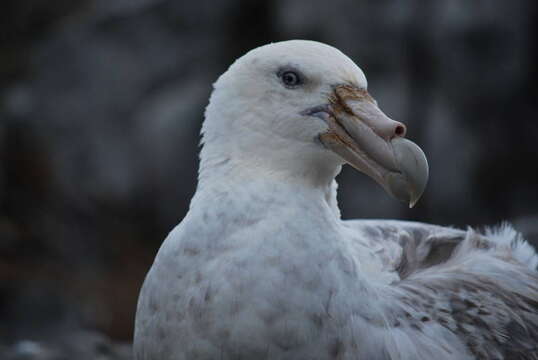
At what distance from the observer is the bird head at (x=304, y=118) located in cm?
292

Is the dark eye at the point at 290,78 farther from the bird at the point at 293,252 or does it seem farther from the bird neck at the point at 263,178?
the bird neck at the point at 263,178

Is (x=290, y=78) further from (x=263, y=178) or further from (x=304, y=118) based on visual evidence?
(x=263, y=178)

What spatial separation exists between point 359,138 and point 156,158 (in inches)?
264

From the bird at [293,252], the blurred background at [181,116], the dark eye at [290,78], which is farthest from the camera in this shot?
the blurred background at [181,116]

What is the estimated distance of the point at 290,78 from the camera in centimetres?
305

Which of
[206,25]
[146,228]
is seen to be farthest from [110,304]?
[206,25]

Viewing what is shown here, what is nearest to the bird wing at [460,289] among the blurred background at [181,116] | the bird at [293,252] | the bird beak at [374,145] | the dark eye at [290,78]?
the bird at [293,252]

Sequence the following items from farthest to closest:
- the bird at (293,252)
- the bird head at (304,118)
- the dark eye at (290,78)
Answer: the dark eye at (290,78)
the bird head at (304,118)
the bird at (293,252)

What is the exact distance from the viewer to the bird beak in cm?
288

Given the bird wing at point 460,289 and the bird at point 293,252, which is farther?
the bird wing at point 460,289

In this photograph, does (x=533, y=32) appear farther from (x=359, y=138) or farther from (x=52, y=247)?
(x=359, y=138)

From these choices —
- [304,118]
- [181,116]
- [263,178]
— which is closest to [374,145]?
[304,118]

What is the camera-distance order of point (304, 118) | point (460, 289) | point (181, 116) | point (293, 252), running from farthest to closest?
point (181, 116), point (460, 289), point (304, 118), point (293, 252)

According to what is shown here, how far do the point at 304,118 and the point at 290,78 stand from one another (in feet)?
0.49
